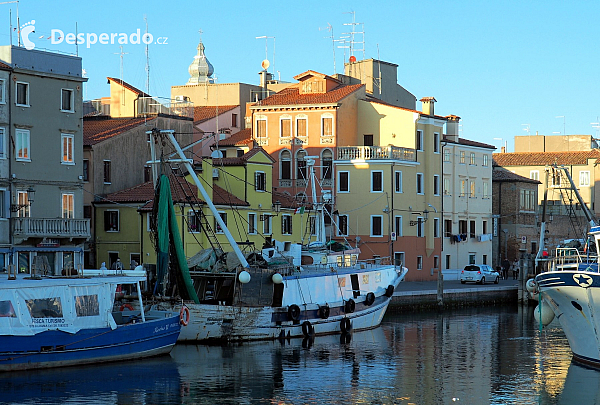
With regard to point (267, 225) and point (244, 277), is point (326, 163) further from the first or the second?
point (244, 277)

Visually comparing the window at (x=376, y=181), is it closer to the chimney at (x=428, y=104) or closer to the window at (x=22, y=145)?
the chimney at (x=428, y=104)

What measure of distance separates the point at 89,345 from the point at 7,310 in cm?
284

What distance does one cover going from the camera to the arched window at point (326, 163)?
224 feet

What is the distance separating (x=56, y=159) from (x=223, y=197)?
10540 mm

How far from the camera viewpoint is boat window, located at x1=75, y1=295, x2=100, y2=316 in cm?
3256

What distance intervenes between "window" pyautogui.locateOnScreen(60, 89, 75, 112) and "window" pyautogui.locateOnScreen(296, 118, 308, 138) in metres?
21.2

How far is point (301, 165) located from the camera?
69.0 m

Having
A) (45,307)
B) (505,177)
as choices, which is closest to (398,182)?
(505,177)

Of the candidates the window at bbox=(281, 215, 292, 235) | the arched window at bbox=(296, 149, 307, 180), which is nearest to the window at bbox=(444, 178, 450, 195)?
the arched window at bbox=(296, 149, 307, 180)

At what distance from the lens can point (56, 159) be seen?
165 feet

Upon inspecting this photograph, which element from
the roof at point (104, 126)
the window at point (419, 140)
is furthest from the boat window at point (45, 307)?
the window at point (419, 140)

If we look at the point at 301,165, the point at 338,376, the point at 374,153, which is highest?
the point at 374,153

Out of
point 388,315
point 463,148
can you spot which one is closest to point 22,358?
point 388,315

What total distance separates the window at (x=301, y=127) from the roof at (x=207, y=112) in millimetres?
8953
